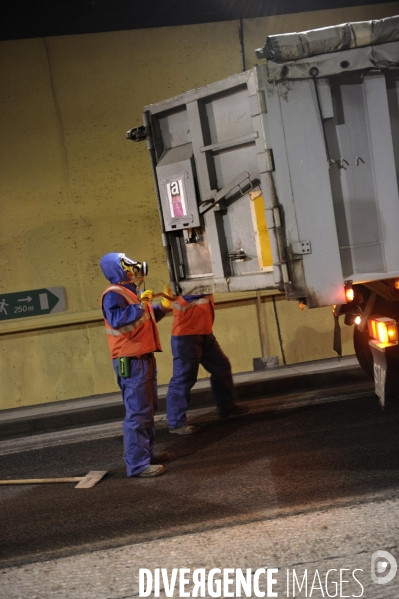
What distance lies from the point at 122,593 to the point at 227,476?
181 cm

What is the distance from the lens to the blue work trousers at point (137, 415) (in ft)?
18.6

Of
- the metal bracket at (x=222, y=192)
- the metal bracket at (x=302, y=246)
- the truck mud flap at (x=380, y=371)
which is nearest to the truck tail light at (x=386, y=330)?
the truck mud flap at (x=380, y=371)

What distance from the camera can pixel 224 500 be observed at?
16.0 ft

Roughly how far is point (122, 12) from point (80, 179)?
2.27m

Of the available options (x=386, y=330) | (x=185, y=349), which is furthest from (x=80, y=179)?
(x=386, y=330)

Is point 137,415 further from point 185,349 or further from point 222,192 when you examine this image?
point 222,192

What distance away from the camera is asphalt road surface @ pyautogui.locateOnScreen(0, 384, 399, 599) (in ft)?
13.1

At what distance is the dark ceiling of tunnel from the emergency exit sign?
335 cm

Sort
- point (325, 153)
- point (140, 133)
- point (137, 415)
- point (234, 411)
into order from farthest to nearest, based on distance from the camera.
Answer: point (234, 411), point (140, 133), point (137, 415), point (325, 153)

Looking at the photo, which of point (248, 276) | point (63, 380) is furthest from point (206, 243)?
point (63, 380)

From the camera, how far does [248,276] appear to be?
5461mm

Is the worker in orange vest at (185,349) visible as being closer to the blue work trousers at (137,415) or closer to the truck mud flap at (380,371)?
the blue work trousers at (137,415)

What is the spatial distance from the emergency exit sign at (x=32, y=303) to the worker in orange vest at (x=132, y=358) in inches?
151

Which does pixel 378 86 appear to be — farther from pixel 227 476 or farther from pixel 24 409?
pixel 24 409
